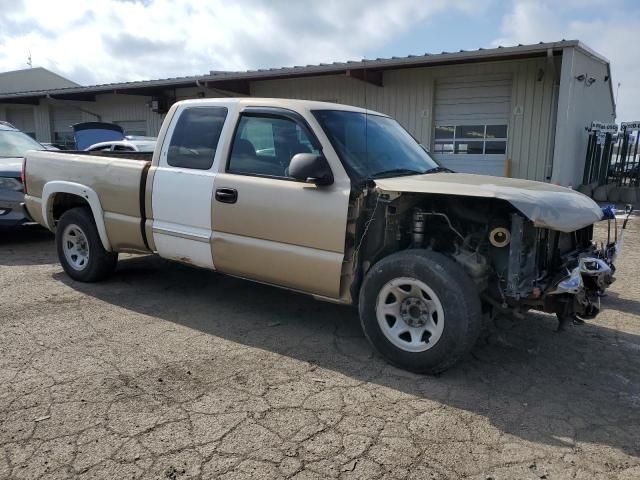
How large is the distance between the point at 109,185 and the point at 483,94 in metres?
11.0

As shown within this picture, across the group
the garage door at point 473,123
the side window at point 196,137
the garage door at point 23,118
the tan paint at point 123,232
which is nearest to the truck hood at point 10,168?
the tan paint at point 123,232

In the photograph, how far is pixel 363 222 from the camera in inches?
152

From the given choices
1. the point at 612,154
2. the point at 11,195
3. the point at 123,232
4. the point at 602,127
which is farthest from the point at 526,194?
the point at 612,154

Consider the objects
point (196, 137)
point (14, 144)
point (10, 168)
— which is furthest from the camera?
point (14, 144)

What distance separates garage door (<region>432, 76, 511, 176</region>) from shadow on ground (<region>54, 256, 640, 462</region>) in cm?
880

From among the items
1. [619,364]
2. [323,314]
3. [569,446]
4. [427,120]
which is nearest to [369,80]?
[427,120]

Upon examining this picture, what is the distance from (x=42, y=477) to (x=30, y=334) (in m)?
2.13

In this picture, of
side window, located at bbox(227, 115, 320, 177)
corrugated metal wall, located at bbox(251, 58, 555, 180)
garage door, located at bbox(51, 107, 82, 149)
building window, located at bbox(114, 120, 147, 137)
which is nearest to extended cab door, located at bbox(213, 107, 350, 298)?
side window, located at bbox(227, 115, 320, 177)

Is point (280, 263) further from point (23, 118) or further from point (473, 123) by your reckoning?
point (23, 118)

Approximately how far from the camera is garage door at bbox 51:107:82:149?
77.7ft

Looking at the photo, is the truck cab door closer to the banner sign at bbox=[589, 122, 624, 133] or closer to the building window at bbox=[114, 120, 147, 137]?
the banner sign at bbox=[589, 122, 624, 133]

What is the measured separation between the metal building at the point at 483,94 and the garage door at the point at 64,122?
27.6 ft

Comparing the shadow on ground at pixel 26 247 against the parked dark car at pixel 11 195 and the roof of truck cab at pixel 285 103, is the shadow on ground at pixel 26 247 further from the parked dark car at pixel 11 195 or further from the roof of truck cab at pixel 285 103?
the roof of truck cab at pixel 285 103

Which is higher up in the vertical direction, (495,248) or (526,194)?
(526,194)
